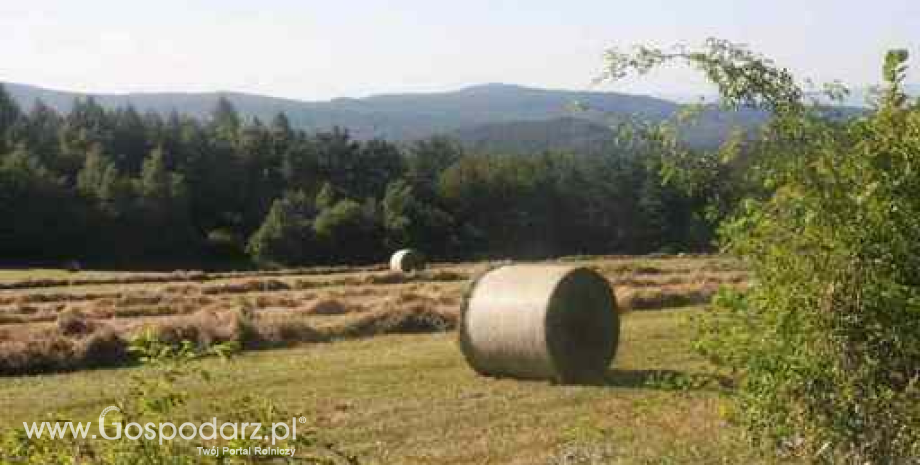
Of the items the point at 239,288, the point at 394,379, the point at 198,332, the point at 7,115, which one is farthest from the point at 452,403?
the point at 7,115

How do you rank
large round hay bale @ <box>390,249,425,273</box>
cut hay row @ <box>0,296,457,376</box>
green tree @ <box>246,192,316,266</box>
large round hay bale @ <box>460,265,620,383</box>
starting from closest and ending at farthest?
1. large round hay bale @ <box>460,265,620,383</box>
2. cut hay row @ <box>0,296,457,376</box>
3. large round hay bale @ <box>390,249,425,273</box>
4. green tree @ <box>246,192,316,266</box>

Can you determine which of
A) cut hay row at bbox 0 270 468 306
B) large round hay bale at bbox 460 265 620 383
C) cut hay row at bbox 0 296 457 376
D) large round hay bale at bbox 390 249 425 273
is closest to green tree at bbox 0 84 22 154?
large round hay bale at bbox 390 249 425 273

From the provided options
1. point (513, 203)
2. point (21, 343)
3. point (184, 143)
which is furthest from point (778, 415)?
point (184, 143)

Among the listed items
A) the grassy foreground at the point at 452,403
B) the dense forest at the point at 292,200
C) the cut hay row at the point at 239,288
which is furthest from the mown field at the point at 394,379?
the dense forest at the point at 292,200

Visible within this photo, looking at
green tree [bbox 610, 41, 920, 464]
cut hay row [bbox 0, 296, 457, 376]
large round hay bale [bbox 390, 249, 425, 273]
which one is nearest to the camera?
green tree [bbox 610, 41, 920, 464]

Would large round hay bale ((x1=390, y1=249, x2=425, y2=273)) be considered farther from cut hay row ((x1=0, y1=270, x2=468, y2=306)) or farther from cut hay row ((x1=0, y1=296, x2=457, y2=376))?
cut hay row ((x1=0, y1=296, x2=457, y2=376))

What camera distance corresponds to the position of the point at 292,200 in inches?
3489

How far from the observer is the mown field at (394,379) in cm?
1173

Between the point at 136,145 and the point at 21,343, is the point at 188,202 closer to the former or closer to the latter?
the point at 136,145

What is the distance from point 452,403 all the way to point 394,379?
235 centimetres

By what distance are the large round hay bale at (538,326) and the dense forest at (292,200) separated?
55.2m

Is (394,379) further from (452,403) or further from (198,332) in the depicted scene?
(198,332)

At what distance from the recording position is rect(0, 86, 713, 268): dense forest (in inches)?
3179

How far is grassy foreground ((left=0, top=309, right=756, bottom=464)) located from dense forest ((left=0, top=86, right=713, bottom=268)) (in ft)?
180
